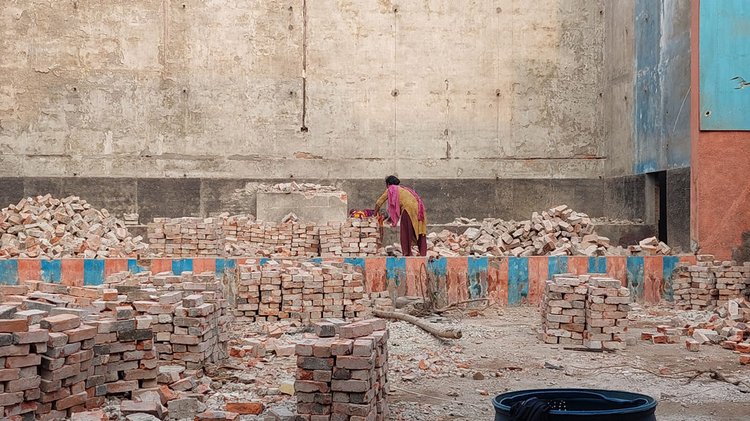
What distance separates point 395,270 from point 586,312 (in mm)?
4027

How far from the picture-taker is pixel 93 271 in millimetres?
13414

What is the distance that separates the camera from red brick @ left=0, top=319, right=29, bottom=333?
620 centimetres

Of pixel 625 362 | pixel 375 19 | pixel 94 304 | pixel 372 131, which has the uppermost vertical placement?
pixel 375 19

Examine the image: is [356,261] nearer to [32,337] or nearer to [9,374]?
[32,337]

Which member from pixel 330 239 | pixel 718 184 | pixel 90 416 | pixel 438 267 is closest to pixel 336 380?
pixel 90 416

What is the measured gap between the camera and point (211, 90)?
21.5 meters

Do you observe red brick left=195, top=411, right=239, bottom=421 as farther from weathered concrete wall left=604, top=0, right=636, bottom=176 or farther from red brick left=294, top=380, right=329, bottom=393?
weathered concrete wall left=604, top=0, right=636, bottom=176

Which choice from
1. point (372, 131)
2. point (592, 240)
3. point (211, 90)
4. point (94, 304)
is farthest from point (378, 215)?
point (94, 304)

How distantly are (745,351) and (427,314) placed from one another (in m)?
4.40

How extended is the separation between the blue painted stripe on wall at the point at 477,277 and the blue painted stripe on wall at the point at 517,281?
0.42m

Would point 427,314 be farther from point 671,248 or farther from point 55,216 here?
point 55,216

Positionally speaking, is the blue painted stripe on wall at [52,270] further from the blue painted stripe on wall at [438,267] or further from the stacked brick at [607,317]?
the stacked brick at [607,317]

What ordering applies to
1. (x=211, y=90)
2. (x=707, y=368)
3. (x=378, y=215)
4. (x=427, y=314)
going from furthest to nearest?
(x=211, y=90), (x=378, y=215), (x=427, y=314), (x=707, y=368)

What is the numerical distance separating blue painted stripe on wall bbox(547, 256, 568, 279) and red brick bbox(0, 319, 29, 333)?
9.46 meters
